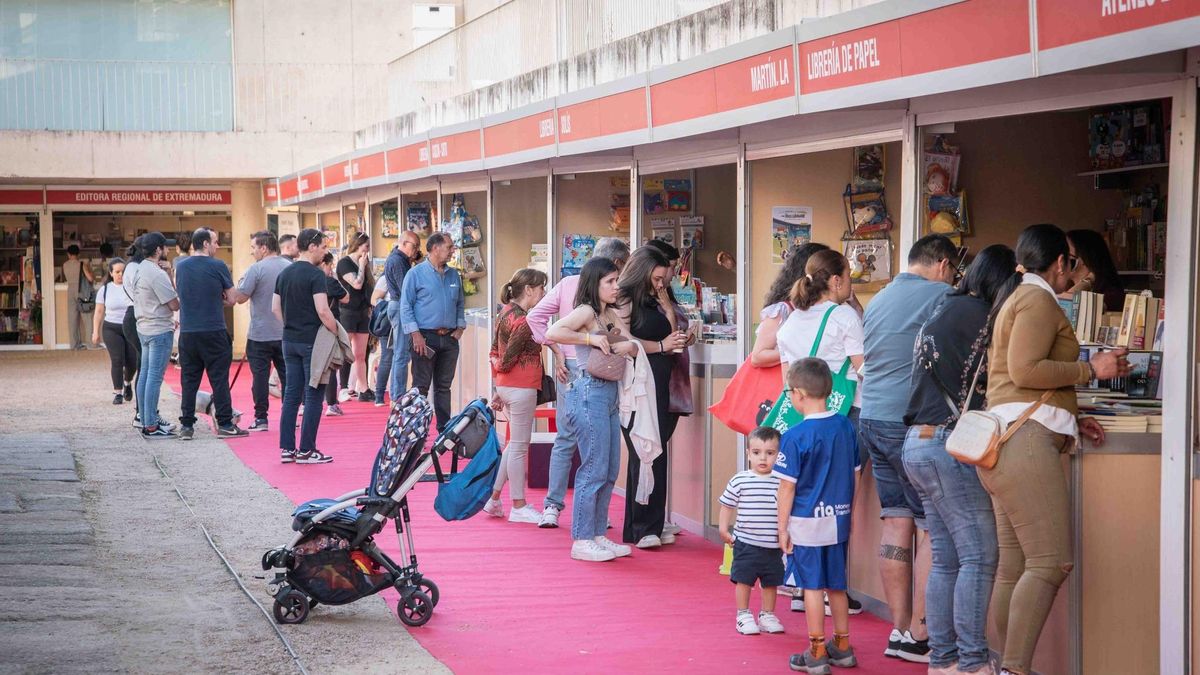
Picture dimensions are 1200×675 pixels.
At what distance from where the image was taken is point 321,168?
18125 millimetres

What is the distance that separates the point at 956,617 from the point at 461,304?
6576 mm

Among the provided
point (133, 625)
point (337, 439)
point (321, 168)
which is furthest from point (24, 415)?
point (133, 625)

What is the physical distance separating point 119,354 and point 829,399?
36.0 feet

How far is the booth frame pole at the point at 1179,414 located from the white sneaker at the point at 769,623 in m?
1.65

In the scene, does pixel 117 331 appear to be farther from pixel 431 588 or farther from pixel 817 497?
pixel 817 497

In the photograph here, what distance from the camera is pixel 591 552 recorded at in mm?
7547

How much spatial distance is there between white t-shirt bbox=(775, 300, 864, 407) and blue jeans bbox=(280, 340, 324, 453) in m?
5.33

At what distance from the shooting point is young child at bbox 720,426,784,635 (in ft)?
19.0

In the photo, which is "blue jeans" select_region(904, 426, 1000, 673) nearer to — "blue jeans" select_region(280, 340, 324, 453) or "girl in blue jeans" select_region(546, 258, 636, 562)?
"girl in blue jeans" select_region(546, 258, 636, 562)

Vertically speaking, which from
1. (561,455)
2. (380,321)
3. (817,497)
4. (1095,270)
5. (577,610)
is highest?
(1095,270)

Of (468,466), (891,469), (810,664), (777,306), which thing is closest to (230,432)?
(468,466)

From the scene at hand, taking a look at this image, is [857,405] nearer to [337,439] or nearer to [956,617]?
[956,617]

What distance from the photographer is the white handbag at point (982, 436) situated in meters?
4.82

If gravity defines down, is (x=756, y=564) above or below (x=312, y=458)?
above
